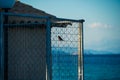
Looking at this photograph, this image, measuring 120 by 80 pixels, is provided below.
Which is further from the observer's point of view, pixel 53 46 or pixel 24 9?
pixel 24 9

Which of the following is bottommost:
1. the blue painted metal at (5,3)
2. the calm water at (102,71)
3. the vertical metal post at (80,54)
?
the calm water at (102,71)

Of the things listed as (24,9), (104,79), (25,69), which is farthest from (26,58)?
(104,79)

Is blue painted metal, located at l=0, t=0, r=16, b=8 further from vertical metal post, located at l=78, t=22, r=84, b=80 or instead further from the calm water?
the calm water

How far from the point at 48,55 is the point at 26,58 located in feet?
6.51

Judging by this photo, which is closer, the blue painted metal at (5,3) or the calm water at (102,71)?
the blue painted metal at (5,3)

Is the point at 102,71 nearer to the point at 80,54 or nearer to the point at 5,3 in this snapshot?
the point at 80,54

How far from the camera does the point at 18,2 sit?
32.1ft

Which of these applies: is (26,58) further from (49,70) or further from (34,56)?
(49,70)

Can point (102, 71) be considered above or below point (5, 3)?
below

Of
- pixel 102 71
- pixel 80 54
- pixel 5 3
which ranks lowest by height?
pixel 102 71

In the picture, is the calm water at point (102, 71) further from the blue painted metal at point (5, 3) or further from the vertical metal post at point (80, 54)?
the blue painted metal at point (5, 3)

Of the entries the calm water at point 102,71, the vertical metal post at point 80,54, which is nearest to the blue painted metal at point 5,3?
the vertical metal post at point 80,54

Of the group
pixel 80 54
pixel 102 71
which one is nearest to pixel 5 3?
pixel 80 54

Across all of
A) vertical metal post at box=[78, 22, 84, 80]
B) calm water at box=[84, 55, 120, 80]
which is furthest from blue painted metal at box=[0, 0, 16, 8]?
calm water at box=[84, 55, 120, 80]
